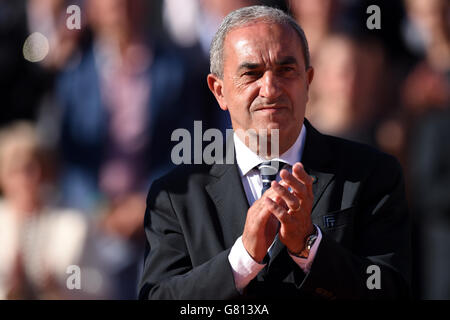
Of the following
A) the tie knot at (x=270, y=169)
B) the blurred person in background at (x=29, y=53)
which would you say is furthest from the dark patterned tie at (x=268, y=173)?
the blurred person in background at (x=29, y=53)

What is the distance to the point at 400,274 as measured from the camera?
2193 mm

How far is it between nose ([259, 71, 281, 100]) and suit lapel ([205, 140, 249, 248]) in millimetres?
341

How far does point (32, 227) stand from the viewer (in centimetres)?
463

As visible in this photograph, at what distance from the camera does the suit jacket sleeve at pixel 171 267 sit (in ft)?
6.90

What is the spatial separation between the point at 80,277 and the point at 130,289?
0.37m

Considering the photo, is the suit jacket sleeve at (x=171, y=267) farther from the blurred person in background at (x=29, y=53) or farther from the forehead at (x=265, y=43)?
the blurred person in background at (x=29, y=53)

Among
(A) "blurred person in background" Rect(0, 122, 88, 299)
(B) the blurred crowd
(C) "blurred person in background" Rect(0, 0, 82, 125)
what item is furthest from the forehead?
(C) "blurred person in background" Rect(0, 0, 82, 125)

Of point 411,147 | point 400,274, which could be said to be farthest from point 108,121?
point 400,274

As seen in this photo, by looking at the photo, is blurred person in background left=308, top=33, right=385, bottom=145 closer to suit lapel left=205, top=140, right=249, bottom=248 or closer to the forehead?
suit lapel left=205, top=140, right=249, bottom=248

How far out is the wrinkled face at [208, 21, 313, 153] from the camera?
2.17 meters

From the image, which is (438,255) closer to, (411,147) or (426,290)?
(426,290)
